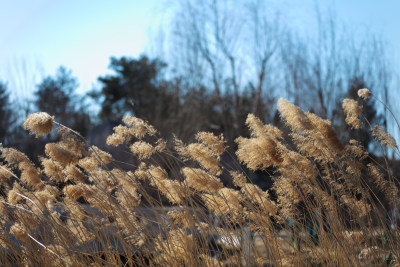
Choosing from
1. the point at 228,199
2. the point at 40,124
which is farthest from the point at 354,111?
the point at 40,124

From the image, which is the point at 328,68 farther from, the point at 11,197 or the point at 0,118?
the point at 11,197

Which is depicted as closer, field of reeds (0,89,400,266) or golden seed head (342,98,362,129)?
field of reeds (0,89,400,266)

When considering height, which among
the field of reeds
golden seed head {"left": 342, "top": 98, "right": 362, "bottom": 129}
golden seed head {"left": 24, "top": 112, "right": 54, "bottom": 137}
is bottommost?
the field of reeds

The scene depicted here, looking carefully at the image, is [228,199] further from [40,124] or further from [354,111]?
[40,124]

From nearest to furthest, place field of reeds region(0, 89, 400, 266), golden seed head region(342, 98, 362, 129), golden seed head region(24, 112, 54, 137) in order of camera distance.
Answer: golden seed head region(24, 112, 54, 137)
field of reeds region(0, 89, 400, 266)
golden seed head region(342, 98, 362, 129)

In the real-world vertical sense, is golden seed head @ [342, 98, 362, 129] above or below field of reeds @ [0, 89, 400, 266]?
above

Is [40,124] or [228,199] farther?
[228,199]

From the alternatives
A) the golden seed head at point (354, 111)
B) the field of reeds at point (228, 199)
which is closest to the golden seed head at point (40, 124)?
the field of reeds at point (228, 199)

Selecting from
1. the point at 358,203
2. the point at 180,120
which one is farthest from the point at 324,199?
→ the point at 180,120

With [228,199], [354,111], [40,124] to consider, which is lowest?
[228,199]

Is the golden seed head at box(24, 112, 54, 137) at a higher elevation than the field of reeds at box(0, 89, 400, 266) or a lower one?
higher

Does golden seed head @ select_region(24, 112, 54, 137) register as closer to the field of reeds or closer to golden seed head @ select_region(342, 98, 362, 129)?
the field of reeds

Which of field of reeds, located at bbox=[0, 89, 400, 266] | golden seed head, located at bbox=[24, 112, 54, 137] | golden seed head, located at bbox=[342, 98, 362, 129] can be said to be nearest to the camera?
golden seed head, located at bbox=[24, 112, 54, 137]

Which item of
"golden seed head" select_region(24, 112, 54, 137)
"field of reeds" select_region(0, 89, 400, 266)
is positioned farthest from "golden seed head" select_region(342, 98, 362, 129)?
"golden seed head" select_region(24, 112, 54, 137)
